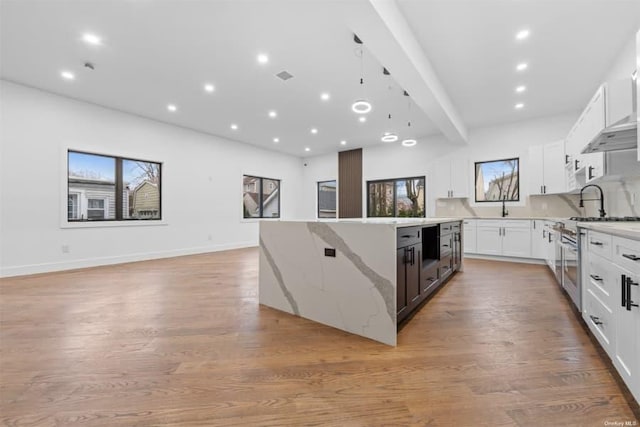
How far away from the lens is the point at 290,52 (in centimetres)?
340

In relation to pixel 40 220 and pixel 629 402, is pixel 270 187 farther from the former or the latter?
pixel 629 402

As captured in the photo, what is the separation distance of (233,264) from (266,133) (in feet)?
11.6

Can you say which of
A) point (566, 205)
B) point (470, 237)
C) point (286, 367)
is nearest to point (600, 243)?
point (286, 367)

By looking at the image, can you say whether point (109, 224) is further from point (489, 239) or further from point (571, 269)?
point (489, 239)

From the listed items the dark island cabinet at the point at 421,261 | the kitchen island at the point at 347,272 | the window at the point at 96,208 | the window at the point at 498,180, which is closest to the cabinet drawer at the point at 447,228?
the dark island cabinet at the point at 421,261

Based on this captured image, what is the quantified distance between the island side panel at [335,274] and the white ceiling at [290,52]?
74.3 inches

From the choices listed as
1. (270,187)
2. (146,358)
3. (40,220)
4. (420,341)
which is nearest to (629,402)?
(420,341)

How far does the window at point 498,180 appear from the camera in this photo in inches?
233

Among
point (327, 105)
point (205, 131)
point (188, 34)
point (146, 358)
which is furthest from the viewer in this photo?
point (205, 131)

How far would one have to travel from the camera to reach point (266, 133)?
6961 mm

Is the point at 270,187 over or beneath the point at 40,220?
over

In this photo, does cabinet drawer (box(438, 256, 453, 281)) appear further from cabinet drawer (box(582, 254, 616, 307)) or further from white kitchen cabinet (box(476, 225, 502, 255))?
white kitchen cabinet (box(476, 225, 502, 255))

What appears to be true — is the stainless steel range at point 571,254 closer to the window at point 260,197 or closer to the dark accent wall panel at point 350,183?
the dark accent wall panel at point 350,183

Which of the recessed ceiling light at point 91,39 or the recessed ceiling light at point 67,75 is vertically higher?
the recessed ceiling light at point 67,75
